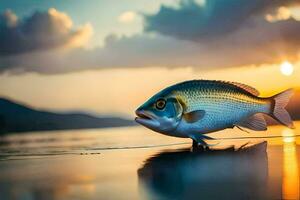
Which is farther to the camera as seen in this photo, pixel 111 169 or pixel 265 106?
pixel 265 106

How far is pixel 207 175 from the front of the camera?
5.60 ft

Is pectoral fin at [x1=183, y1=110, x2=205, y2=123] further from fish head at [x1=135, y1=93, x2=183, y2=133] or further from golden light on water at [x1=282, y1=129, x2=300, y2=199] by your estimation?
golden light on water at [x1=282, y1=129, x2=300, y2=199]

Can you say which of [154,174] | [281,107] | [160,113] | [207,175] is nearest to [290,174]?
[207,175]

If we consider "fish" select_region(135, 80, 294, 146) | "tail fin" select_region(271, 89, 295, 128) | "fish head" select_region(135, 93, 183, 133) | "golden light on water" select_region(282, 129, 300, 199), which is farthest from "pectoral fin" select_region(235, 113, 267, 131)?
"fish head" select_region(135, 93, 183, 133)

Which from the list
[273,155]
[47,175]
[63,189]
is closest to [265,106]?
[273,155]

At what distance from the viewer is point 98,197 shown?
55.2 inches

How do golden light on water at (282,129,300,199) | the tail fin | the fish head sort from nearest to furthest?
golden light on water at (282,129,300,199) → the fish head → the tail fin

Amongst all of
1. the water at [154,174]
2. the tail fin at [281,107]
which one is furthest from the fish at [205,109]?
the water at [154,174]

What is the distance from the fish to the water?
0.14 meters

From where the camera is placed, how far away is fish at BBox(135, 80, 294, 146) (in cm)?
252

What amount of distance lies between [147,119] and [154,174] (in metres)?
0.75

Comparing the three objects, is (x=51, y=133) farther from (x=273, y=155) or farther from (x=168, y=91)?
(x=273, y=155)

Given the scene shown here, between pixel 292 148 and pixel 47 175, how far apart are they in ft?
4.17

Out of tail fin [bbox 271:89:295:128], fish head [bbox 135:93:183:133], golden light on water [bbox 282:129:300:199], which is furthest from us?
tail fin [bbox 271:89:295:128]
